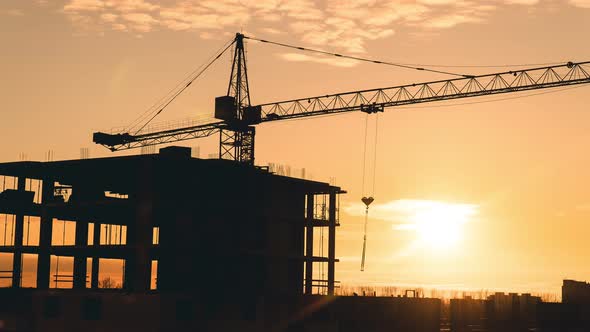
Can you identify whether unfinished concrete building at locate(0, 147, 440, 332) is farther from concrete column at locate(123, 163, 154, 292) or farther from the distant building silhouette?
the distant building silhouette

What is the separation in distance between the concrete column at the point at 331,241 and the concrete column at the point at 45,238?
96.2 feet

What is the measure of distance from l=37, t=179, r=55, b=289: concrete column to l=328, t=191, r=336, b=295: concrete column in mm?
29328

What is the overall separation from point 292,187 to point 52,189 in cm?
2417

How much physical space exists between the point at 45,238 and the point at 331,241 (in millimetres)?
30324

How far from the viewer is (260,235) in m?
79.2

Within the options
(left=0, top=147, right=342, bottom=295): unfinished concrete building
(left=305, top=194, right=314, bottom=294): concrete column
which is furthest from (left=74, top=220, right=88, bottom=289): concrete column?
(left=305, top=194, right=314, bottom=294): concrete column

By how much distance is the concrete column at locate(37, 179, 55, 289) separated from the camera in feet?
251

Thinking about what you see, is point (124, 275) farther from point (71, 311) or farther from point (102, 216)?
point (71, 311)

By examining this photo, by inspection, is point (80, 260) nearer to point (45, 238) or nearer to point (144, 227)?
point (45, 238)

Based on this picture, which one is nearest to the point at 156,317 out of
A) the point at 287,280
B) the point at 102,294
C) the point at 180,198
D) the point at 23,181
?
the point at 102,294

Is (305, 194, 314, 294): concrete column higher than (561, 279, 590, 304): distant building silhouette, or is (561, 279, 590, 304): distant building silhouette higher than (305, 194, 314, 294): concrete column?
(305, 194, 314, 294): concrete column

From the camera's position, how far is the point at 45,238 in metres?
76.6

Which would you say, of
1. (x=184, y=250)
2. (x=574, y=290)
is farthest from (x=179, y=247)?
(x=574, y=290)

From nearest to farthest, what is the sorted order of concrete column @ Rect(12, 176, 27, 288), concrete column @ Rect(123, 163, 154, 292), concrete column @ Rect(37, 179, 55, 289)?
concrete column @ Rect(123, 163, 154, 292) → concrete column @ Rect(37, 179, 55, 289) → concrete column @ Rect(12, 176, 27, 288)
